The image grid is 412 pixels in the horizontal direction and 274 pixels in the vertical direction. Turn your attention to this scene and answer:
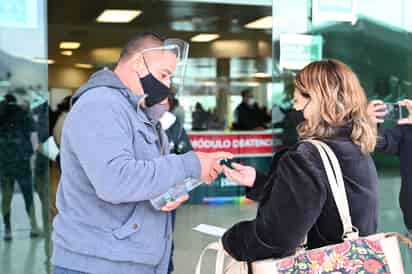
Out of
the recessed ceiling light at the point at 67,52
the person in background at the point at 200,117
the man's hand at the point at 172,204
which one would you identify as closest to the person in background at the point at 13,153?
the man's hand at the point at 172,204

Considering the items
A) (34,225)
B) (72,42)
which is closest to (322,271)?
(34,225)

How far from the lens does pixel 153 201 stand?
1754 millimetres

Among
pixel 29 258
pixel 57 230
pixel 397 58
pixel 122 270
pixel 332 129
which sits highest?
pixel 397 58

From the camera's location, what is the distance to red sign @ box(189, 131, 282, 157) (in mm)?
9062

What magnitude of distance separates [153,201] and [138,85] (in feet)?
1.32

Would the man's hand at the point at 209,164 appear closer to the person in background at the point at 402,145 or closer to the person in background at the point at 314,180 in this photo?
the person in background at the point at 314,180

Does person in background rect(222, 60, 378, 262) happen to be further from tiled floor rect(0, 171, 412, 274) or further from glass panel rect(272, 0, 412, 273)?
glass panel rect(272, 0, 412, 273)

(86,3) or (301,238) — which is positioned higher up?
(86,3)

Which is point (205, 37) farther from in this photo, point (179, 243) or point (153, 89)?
point (153, 89)

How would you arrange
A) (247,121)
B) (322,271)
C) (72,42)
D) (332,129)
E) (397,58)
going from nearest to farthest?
(322,271) < (332,129) < (397,58) < (247,121) < (72,42)

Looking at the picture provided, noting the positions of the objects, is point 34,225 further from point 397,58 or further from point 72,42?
point 72,42

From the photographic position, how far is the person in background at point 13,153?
444cm

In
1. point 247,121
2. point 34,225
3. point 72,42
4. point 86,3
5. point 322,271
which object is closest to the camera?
point 322,271

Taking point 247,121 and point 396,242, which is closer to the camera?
point 396,242
